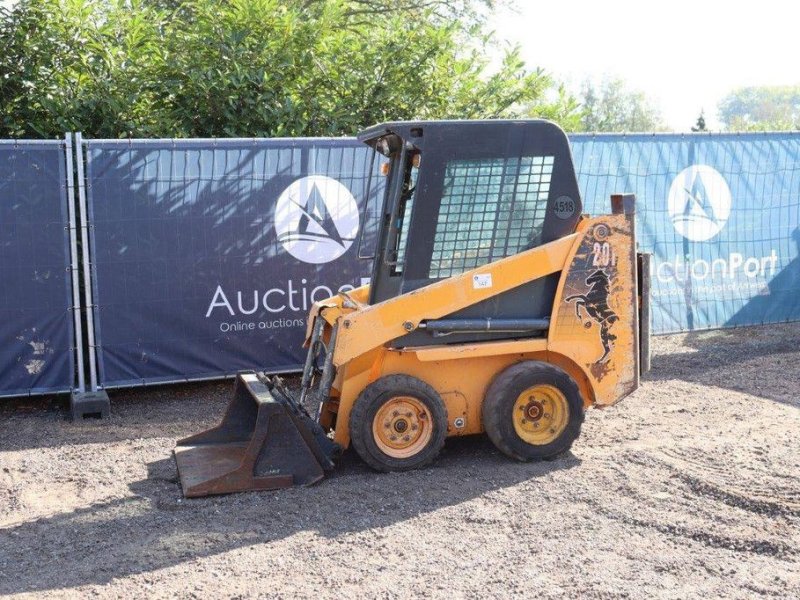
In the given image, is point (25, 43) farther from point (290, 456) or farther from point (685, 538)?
point (685, 538)

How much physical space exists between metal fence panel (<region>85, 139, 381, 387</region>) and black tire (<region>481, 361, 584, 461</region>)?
9.53 feet

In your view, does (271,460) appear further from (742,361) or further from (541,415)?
(742,361)

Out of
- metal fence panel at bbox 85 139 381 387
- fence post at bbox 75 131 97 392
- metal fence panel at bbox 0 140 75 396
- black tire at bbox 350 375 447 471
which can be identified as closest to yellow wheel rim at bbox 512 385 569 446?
black tire at bbox 350 375 447 471

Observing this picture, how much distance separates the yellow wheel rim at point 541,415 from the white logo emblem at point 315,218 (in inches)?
129

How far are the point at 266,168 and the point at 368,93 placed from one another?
3.32m

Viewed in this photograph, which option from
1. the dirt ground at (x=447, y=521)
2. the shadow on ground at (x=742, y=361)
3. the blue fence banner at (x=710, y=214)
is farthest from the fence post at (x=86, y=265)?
the shadow on ground at (x=742, y=361)

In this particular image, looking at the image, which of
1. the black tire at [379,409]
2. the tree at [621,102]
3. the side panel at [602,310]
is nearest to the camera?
the black tire at [379,409]

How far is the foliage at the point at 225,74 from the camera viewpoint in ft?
34.6

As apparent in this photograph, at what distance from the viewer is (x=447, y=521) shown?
17.1ft

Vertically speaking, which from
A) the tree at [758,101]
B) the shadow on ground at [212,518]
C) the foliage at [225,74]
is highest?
the tree at [758,101]

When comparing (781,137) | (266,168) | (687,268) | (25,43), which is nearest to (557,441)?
(266,168)

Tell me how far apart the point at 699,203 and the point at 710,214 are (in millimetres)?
199

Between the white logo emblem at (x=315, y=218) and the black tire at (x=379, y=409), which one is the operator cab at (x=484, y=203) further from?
the white logo emblem at (x=315, y=218)

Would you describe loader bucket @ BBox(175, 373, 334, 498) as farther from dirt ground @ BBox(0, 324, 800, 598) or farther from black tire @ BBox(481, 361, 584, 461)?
black tire @ BBox(481, 361, 584, 461)
